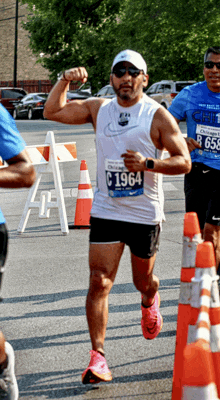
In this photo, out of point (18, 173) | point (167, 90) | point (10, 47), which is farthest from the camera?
point (10, 47)

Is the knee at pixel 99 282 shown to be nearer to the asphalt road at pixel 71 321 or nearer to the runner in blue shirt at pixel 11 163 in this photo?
the asphalt road at pixel 71 321

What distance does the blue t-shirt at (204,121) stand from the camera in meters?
5.66

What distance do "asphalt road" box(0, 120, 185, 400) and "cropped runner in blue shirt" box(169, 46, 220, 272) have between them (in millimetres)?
867

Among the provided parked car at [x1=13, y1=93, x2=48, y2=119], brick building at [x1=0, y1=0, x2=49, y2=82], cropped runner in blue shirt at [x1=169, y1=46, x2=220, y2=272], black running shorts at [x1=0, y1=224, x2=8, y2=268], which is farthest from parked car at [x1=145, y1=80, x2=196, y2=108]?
brick building at [x1=0, y1=0, x2=49, y2=82]

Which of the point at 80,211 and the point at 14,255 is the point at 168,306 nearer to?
the point at 14,255

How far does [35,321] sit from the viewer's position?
5750 millimetres

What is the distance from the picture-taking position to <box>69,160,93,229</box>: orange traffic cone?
33.2 feet

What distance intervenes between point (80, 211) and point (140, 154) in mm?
6085

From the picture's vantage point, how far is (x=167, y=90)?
33469 millimetres

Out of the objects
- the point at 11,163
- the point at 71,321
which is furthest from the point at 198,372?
the point at 71,321

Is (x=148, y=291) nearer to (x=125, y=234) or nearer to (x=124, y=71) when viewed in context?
(x=125, y=234)

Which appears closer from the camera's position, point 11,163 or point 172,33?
point 11,163

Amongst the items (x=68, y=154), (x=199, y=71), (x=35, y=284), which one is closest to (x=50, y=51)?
(x=199, y=71)

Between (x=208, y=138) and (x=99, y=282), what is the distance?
183 centimetres
